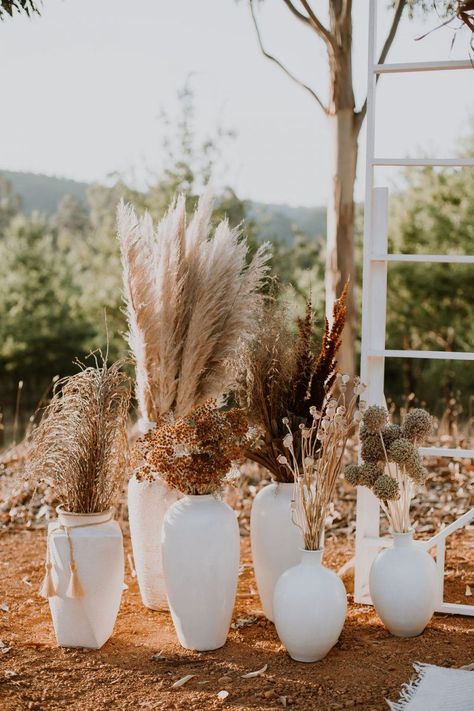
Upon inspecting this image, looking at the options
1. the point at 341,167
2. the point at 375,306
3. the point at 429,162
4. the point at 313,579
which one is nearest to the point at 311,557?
the point at 313,579

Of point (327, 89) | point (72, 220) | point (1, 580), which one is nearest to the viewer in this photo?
point (1, 580)

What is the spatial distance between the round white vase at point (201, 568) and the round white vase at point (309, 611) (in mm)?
222

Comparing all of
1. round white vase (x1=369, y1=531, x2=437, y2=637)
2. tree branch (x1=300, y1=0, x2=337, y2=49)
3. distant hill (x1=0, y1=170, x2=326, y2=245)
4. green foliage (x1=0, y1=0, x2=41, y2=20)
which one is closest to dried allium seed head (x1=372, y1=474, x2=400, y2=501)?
round white vase (x1=369, y1=531, x2=437, y2=637)

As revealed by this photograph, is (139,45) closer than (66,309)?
No

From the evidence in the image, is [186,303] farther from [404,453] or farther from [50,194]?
[50,194]

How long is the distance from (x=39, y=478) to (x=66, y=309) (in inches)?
606

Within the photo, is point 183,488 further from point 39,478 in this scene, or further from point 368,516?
point 368,516

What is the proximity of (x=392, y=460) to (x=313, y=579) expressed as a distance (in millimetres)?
562

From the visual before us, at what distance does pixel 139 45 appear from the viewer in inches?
890

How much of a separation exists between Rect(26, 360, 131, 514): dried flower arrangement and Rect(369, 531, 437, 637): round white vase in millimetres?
1111

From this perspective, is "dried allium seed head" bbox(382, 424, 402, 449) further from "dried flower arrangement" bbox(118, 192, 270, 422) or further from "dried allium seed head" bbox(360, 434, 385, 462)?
"dried flower arrangement" bbox(118, 192, 270, 422)

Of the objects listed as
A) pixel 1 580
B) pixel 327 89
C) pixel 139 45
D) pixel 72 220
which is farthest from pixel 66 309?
pixel 1 580

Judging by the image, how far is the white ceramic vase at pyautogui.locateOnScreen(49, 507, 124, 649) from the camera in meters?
3.21

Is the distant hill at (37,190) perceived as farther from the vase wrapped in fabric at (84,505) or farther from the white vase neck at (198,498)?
the white vase neck at (198,498)
